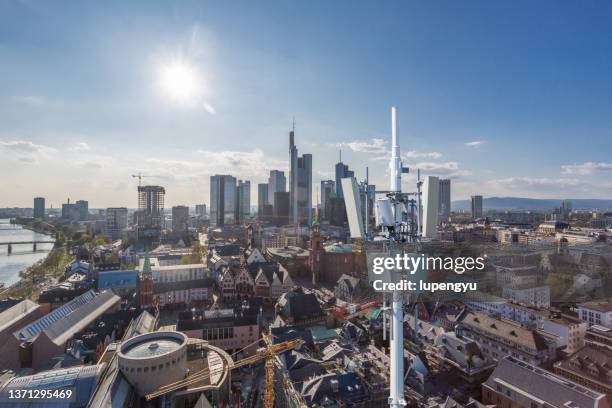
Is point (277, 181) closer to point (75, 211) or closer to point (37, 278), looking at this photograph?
point (75, 211)

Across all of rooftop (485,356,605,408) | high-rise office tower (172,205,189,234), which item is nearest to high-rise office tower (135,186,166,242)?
high-rise office tower (172,205,189,234)

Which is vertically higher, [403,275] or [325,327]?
[403,275]

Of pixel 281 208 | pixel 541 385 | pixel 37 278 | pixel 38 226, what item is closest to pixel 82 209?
pixel 38 226

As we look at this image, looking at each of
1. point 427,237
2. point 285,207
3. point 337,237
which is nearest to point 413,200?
point 427,237

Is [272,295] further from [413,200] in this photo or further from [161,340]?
[413,200]

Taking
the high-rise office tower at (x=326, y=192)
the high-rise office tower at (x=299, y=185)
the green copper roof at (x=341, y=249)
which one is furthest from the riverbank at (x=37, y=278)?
the high-rise office tower at (x=326, y=192)

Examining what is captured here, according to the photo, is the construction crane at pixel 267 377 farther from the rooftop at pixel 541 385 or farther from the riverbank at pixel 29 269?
the riverbank at pixel 29 269
